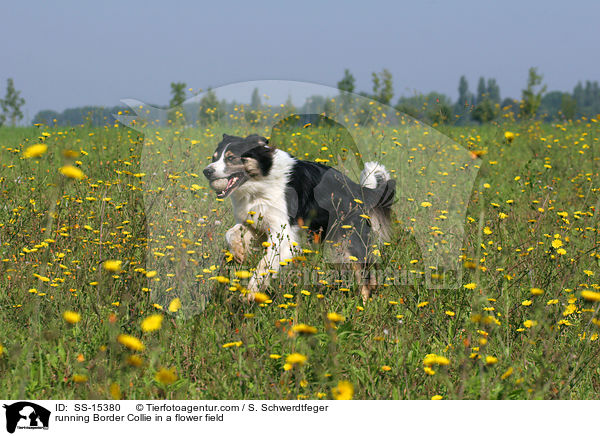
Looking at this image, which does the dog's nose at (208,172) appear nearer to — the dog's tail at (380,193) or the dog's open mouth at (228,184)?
the dog's open mouth at (228,184)

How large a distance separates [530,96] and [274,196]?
37272mm

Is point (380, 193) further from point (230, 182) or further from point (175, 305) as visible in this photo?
point (175, 305)

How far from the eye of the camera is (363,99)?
3352 mm

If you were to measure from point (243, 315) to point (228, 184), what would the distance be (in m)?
0.83

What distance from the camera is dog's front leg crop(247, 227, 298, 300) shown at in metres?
3.37

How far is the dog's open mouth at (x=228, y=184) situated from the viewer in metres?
3.37

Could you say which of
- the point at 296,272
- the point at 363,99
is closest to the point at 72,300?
the point at 296,272

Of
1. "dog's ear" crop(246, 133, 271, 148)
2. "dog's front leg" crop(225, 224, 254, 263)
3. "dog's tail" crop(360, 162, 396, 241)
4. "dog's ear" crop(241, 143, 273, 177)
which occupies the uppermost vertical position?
"dog's ear" crop(246, 133, 271, 148)

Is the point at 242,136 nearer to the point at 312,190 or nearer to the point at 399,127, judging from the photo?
the point at 312,190

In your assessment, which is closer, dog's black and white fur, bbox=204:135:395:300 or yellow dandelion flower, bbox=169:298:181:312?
yellow dandelion flower, bbox=169:298:181:312

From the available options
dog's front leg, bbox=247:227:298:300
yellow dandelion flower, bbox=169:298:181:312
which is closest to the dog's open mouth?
dog's front leg, bbox=247:227:298:300

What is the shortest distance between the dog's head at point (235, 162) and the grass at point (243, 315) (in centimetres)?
8

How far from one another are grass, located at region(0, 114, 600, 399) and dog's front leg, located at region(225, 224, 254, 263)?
2.4 inches
